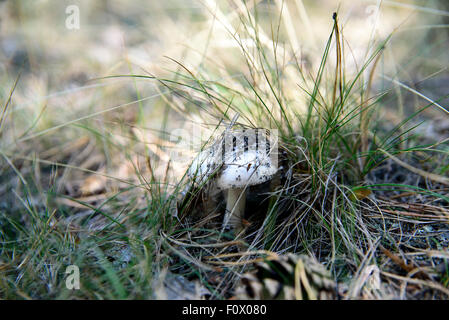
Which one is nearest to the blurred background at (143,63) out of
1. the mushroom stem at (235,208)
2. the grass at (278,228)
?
the grass at (278,228)

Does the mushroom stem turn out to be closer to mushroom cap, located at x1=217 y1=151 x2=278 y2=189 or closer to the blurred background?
mushroom cap, located at x1=217 y1=151 x2=278 y2=189

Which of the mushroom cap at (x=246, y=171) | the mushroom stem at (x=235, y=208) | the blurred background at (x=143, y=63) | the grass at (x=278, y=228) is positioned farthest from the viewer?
the blurred background at (x=143, y=63)

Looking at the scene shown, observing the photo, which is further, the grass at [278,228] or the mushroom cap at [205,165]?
the mushroom cap at [205,165]

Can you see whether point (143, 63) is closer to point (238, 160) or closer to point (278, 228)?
point (238, 160)

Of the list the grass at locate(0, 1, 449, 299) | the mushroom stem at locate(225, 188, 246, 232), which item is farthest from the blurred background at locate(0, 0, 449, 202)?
the mushroom stem at locate(225, 188, 246, 232)

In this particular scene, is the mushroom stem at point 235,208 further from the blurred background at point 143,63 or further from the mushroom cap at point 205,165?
the blurred background at point 143,63

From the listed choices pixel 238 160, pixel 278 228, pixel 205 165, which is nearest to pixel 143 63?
pixel 205 165

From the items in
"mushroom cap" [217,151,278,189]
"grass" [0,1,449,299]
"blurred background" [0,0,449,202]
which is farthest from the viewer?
"blurred background" [0,0,449,202]
